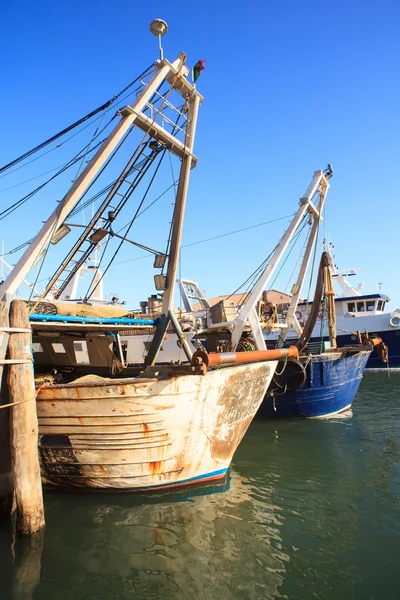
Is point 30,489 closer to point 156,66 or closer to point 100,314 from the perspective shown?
point 100,314

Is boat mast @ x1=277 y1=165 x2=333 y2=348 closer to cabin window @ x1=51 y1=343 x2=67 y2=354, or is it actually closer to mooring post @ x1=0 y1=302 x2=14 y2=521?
cabin window @ x1=51 y1=343 x2=67 y2=354

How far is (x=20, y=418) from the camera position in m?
5.88

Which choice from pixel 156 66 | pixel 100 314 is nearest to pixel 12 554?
pixel 100 314

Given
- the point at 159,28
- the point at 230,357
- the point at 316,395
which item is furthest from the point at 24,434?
the point at 316,395

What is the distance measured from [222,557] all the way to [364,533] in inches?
96.8

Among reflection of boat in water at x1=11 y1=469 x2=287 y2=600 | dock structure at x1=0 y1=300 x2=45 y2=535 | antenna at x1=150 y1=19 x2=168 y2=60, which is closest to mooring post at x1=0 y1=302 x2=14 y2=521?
dock structure at x1=0 y1=300 x2=45 y2=535

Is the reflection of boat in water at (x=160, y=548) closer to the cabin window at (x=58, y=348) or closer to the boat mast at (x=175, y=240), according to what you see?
the boat mast at (x=175, y=240)

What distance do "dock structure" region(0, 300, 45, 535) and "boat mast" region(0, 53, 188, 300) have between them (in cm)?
92

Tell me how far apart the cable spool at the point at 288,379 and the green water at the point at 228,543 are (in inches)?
212

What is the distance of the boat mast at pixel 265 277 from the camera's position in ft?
42.5

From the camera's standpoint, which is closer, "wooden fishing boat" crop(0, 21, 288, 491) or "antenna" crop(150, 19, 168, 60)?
"wooden fishing boat" crop(0, 21, 288, 491)

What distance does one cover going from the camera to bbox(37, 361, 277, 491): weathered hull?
666 centimetres

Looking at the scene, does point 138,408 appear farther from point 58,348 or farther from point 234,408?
point 58,348

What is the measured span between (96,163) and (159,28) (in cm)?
381
